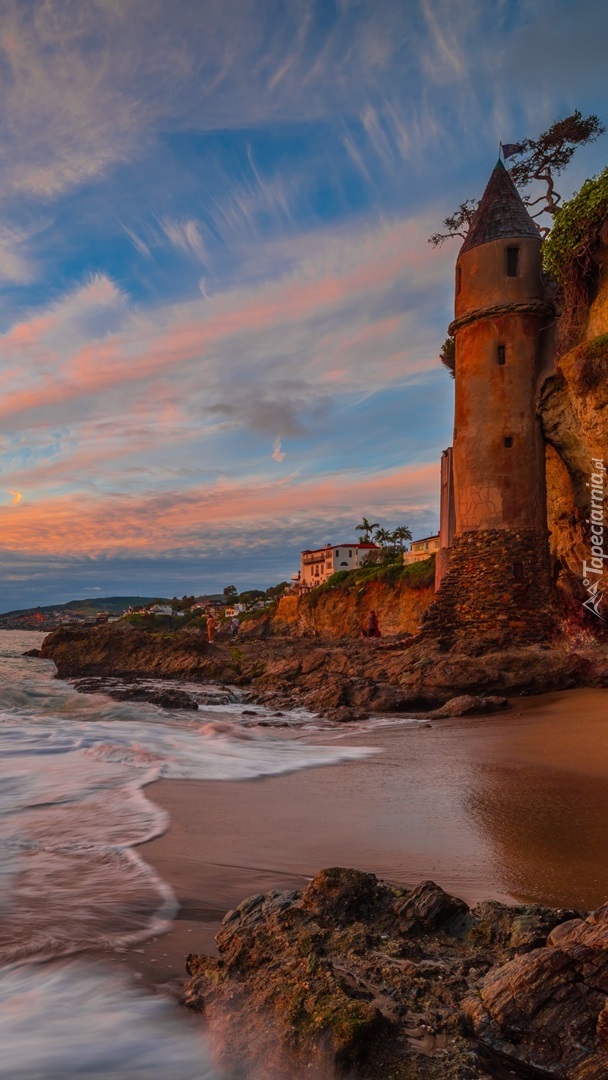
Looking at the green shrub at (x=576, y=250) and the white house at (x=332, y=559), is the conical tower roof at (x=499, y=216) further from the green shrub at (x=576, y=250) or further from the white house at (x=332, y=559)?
the white house at (x=332, y=559)

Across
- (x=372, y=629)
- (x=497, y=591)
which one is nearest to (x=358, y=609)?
(x=372, y=629)

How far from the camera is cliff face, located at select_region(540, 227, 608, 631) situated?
12.5 meters

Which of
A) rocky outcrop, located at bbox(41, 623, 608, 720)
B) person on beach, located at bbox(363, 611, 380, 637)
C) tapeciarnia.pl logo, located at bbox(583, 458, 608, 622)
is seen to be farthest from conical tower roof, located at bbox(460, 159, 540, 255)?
person on beach, located at bbox(363, 611, 380, 637)

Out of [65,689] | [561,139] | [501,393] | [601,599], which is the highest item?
[561,139]

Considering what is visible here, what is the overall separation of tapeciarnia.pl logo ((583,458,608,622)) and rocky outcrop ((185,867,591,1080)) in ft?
39.9

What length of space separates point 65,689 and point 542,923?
684 inches

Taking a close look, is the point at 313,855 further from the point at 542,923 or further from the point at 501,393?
the point at 501,393

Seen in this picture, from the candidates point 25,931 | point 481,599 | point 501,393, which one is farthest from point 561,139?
point 25,931

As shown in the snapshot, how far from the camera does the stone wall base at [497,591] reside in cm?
1537

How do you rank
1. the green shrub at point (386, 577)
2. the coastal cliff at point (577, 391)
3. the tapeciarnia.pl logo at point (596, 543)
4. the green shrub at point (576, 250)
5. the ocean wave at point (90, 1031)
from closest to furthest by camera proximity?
the ocean wave at point (90, 1031)
the coastal cliff at point (577, 391)
the green shrub at point (576, 250)
the tapeciarnia.pl logo at point (596, 543)
the green shrub at point (386, 577)

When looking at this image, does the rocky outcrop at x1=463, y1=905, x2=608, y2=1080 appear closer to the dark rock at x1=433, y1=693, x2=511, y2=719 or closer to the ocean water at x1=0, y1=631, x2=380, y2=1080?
the ocean water at x1=0, y1=631, x2=380, y2=1080

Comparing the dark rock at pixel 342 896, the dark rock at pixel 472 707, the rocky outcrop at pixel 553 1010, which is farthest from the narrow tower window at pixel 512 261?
the rocky outcrop at pixel 553 1010

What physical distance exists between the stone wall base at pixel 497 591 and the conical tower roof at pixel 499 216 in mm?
7572

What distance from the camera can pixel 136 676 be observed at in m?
21.1
